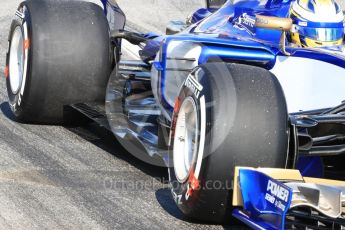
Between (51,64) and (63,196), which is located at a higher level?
(51,64)

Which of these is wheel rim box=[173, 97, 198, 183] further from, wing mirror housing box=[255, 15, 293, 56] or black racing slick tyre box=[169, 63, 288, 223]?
wing mirror housing box=[255, 15, 293, 56]

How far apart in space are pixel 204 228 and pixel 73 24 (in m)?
2.81

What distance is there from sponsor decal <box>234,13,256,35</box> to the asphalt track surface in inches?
51.3

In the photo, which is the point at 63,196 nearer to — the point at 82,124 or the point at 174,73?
the point at 174,73

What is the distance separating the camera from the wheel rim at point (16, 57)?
7.32 m

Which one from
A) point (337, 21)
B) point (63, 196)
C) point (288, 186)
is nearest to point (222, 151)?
point (288, 186)

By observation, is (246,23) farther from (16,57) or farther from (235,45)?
(16,57)

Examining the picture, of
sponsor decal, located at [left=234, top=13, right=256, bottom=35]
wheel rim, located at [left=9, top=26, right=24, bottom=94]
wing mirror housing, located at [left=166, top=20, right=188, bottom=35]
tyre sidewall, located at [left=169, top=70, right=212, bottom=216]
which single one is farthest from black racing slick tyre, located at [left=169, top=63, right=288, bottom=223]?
wing mirror housing, located at [left=166, top=20, right=188, bottom=35]

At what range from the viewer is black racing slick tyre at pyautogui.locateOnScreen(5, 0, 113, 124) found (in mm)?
6695

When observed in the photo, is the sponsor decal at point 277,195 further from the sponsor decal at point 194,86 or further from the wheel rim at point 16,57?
the wheel rim at point 16,57

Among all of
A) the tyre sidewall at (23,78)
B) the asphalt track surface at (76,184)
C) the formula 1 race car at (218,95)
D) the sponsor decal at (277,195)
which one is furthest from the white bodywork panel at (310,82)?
the tyre sidewall at (23,78)

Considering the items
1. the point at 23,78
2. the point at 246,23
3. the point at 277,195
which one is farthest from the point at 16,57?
the point at 277,195

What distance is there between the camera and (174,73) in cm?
590

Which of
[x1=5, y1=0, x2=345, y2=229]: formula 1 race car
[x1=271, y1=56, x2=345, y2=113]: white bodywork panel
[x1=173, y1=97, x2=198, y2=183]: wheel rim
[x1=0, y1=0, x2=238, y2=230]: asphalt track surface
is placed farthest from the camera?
[x1=271, y1=56, x2=345, y2=113]: white bodywork panel
